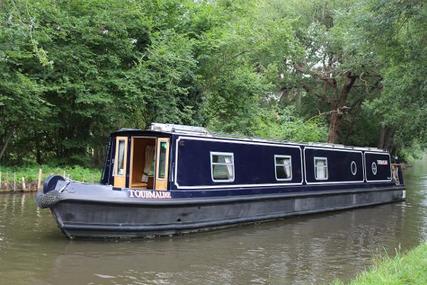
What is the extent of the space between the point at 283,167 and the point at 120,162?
16.4 feet

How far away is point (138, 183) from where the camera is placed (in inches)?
487

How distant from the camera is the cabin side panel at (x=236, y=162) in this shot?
1169 centimetres

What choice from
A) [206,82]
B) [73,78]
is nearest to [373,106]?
[206,82]

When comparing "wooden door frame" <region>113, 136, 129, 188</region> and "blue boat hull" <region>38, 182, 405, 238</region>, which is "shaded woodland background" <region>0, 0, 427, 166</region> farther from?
"blue boat hull" <region>38, 182, 405, 238</region>

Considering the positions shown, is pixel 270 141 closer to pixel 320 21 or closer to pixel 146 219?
pixel 146 219

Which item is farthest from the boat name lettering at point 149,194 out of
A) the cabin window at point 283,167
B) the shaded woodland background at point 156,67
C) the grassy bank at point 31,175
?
the grassy bank at point 31,175

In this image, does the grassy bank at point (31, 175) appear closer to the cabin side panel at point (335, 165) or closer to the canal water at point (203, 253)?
the canal water at point (203, 253)

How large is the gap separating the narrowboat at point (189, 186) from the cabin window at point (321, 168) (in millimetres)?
34

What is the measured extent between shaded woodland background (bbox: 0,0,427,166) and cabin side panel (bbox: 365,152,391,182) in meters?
1.68

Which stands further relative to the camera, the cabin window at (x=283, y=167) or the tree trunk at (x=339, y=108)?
the tree trunk at (x=339, y=108)

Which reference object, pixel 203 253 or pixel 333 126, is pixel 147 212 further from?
pixel 333 126

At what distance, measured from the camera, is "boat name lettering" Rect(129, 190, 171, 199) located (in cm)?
1048

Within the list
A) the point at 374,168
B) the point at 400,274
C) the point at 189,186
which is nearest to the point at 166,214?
the point at 189,186

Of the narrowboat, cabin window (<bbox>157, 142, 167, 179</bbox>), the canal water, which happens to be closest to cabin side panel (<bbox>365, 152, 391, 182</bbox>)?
the narrowboat
